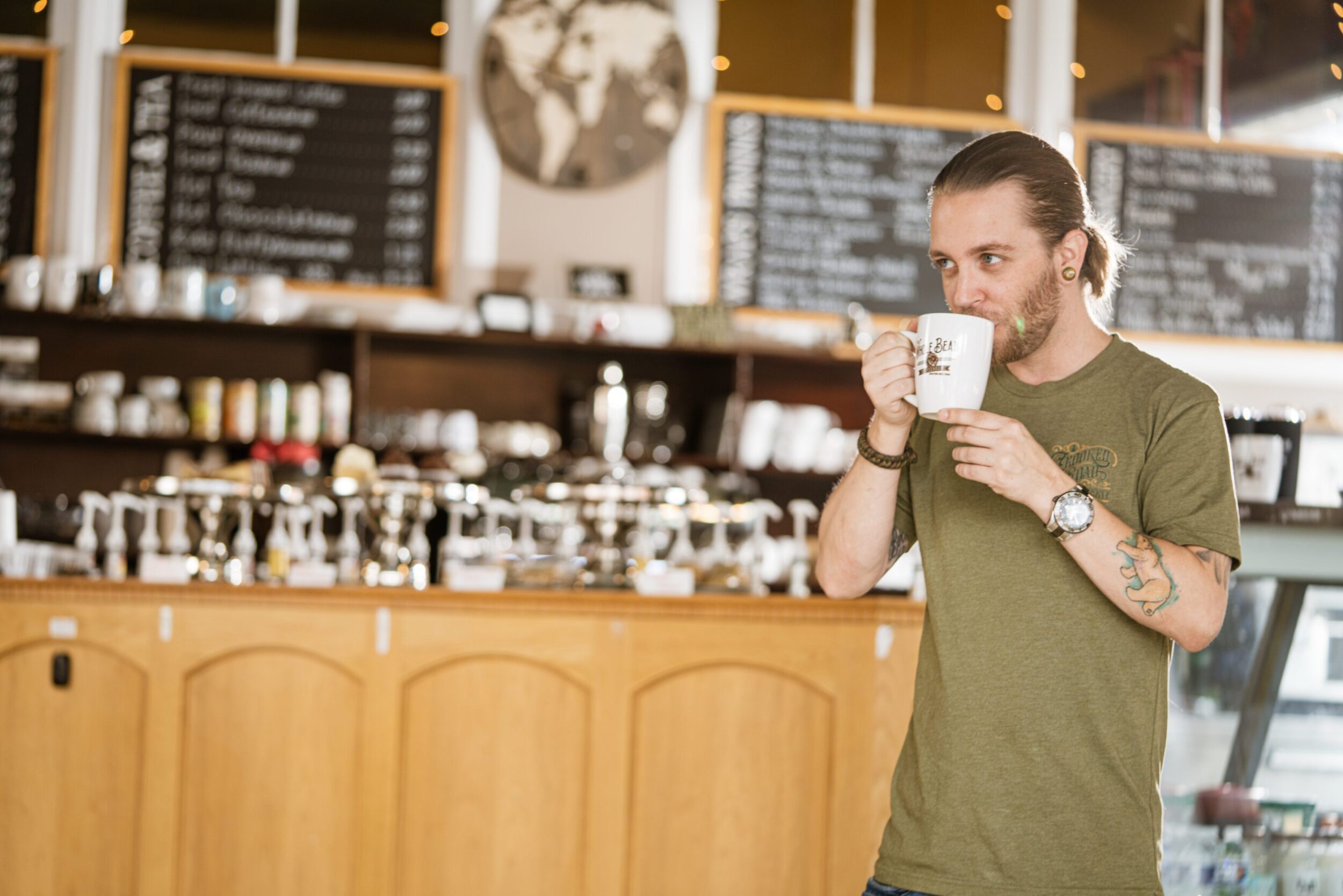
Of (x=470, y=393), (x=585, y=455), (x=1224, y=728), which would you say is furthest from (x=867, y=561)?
(x=470, y=393)

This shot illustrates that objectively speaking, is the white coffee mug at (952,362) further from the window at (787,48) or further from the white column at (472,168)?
the window at (787,48)

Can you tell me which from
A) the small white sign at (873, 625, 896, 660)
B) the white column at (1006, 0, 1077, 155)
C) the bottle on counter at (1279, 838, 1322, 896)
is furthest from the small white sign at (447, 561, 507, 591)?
the white column at (1006, 0, 1077, 155)

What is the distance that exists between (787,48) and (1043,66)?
918mm

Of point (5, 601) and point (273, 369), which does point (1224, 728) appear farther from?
point (273, 369)

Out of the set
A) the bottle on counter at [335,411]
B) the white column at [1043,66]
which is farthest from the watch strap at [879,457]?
the white column at [1043,66]

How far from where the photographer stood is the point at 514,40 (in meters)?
4.27

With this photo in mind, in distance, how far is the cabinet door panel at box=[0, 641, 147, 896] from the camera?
99.0 inches

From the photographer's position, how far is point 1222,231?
15.0 feet

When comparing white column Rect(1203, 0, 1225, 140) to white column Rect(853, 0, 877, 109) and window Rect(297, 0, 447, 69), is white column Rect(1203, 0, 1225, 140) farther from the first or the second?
window Rect(297, 0, 447, 69)

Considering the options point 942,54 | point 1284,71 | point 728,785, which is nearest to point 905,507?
point 728,785

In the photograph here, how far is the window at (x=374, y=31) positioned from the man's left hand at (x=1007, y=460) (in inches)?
142

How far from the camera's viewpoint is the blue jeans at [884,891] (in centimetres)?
118

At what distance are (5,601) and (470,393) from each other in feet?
6.14

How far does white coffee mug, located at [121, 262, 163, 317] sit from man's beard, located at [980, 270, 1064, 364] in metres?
3.24
